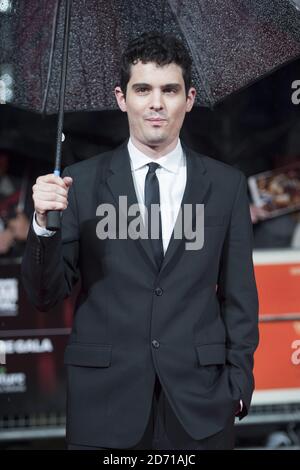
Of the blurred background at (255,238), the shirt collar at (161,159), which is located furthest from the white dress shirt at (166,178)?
the blurred background at (255,238)

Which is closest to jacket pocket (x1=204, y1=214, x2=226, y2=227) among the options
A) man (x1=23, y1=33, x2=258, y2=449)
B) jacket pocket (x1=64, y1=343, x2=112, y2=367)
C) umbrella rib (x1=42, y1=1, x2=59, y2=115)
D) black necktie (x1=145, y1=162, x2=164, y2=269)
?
man (x1=23, y1=33, x2=258, y2=449)

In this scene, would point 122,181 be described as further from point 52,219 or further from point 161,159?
point 52,219

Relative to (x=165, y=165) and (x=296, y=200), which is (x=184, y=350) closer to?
(x=165, y=165)

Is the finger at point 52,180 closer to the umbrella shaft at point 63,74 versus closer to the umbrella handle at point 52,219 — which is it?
the umbrella handle at point 52,219

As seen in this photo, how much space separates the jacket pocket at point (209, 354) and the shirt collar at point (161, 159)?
0.56 metres

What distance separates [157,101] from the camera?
2434mm

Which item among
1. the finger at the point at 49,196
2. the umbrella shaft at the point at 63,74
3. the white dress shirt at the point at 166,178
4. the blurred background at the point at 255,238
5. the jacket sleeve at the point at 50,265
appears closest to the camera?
the finger at the point at 49,196

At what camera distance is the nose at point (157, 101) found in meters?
2.43

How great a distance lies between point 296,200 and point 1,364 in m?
1.63

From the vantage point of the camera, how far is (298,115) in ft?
12.5

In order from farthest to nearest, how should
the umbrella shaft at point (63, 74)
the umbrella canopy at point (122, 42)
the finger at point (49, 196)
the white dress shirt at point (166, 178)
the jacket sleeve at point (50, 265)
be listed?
the umbrella canopy at point (122, 42) < the white dress shirt at point (166, 178) < the umbrella shaft at point (63, 74) < the jacket sleeve at point (50, 265) < the finger at point (49, 196)

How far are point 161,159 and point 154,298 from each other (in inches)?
17.9

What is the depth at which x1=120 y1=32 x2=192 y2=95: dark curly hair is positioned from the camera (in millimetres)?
2439

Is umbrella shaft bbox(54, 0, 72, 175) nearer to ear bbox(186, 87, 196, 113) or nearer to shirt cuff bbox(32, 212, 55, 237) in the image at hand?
shirt cuff bbox(32, 212, 55, 237)
